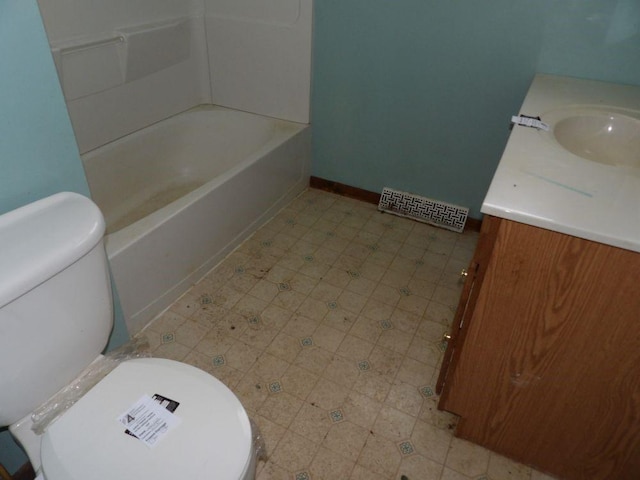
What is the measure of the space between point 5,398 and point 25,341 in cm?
13

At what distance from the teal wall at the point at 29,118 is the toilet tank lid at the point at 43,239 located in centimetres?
8

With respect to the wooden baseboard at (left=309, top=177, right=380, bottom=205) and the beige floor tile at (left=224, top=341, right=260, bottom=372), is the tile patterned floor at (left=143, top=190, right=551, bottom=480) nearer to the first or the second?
the beige floor tile at (left=224, top=341, right=260, bottom=372)

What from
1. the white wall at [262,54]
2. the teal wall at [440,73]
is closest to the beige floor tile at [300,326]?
the teal wall at [440,73]

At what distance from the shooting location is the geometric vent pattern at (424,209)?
2291 mm

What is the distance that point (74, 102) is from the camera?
1.88 m

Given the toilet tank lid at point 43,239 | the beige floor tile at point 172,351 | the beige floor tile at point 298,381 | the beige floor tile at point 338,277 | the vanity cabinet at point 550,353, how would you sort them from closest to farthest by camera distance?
1. the toilet tank lid at point 43,239
2. the vanity cabinet at point 550,353
3. the beige floor tile at point 298,381
4. the beige floor tile at point 172,351
5. the beige floor tile at point 338,277

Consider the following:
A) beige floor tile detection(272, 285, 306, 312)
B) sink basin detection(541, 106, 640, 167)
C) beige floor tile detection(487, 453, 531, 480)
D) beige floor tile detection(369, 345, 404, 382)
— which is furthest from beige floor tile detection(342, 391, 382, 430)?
sink basin detection(541, 106, 640, 167)

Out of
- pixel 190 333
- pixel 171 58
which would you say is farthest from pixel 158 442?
pixel 171 58

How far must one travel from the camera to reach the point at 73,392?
3.44ft

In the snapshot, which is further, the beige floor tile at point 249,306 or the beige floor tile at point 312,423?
the beige floor tile at point 249,306

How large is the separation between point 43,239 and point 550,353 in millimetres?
1178

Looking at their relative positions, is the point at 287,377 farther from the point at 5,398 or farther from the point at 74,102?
the point at 74,102

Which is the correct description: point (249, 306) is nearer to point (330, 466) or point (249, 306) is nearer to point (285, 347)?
point (285, 347)

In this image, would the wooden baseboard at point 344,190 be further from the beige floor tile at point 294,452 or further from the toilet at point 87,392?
the toilet at point 87,392
